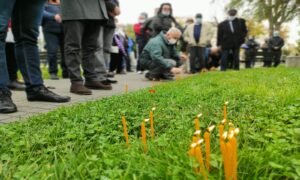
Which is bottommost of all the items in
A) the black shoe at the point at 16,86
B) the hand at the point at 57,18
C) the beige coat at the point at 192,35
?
the black shoe at the point at 16,86

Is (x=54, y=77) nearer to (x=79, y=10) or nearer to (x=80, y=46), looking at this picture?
(x=80, y=46)

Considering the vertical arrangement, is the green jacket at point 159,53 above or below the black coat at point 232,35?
below

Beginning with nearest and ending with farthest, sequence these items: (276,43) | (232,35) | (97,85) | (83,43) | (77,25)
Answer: (77,25)
(83,43)
(97,85)
(232,35)
(276,43)

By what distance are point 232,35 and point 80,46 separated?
669cm

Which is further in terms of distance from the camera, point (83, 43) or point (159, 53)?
point (159, 53)

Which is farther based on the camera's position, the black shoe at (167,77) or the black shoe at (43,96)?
the black shoe at (167,77)

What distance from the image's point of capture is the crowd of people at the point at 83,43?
3889 mm

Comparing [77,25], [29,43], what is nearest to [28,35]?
[29,43]

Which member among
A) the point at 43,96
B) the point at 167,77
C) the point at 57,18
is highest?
the point at 57,18

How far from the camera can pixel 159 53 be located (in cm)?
782

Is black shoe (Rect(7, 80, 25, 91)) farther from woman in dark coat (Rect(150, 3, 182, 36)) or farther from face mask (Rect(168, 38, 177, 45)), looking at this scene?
woman in dark coat (Rect(150, 3, 182, 36))

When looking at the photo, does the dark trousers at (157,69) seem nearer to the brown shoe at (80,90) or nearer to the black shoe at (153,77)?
the black shoe at (153,77)

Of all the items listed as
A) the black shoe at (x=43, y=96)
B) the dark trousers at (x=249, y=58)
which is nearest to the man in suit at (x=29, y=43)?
the black shoe at (x=43, y=96)

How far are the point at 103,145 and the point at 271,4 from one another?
29.0 meters
